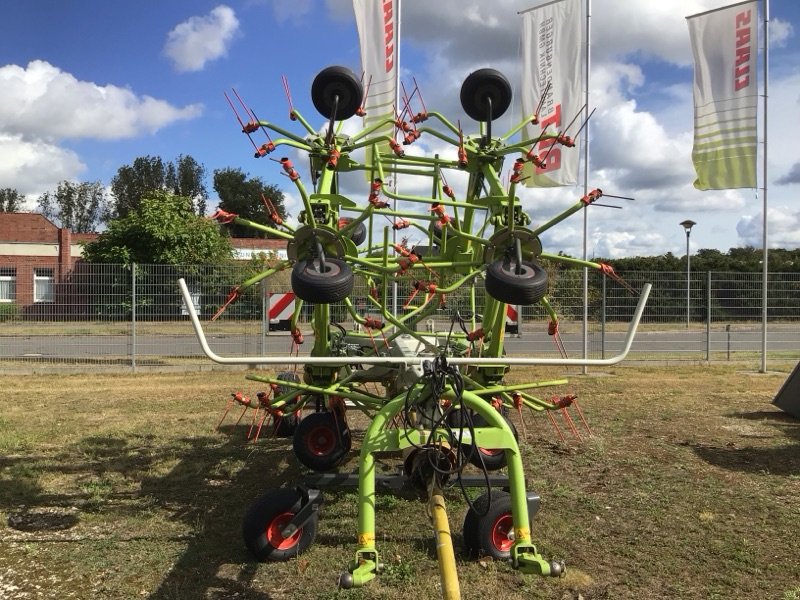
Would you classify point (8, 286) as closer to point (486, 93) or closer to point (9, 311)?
point (9, 311)

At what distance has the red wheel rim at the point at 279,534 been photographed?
13.8 ft

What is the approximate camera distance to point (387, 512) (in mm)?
5121

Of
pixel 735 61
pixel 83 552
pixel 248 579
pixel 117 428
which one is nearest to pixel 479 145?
pixel 248 579

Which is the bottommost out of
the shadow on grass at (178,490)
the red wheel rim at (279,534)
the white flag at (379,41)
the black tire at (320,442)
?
the shadow on grass at (178,490)

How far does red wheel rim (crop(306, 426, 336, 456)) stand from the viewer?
227 inches

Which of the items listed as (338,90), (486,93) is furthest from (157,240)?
(486,93)

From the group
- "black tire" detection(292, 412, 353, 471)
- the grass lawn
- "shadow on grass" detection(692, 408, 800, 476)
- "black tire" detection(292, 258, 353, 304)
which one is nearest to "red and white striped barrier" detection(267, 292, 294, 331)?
the grass lawn

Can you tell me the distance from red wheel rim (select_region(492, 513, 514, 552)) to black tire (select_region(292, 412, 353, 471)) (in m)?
1.93

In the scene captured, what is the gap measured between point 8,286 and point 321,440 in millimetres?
12149

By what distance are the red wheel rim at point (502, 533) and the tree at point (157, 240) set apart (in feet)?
71.7

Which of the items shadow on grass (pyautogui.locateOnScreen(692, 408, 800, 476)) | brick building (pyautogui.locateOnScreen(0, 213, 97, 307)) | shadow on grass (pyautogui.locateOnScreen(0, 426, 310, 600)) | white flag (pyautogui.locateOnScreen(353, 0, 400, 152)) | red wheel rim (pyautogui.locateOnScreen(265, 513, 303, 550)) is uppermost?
white flag (pyautogui.locateOnScreen(353, 0, 400, 152))

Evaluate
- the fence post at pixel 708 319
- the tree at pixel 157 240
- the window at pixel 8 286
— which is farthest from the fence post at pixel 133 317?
the fence post at pixel 708 319

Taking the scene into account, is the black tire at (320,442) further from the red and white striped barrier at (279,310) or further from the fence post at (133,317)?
the fence post at (133,317)

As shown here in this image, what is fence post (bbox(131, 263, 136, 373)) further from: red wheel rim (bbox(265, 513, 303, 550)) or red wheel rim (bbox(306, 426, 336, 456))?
red wheel rim (bbox(265, 513, 303, 550))
